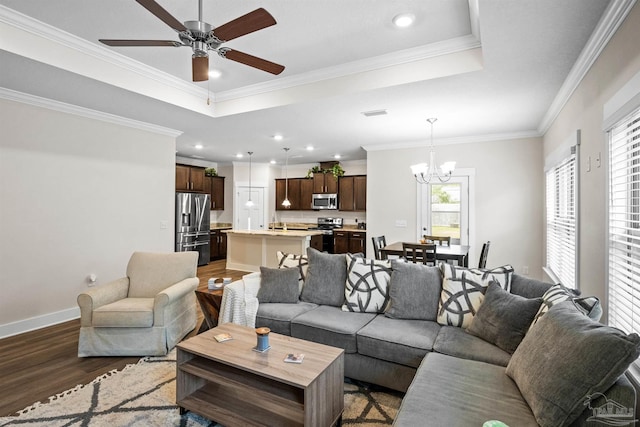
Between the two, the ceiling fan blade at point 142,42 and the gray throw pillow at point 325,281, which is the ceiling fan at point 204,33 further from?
the gray throw pillow at point 325,281

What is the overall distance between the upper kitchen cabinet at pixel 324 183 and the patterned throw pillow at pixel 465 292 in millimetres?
5829

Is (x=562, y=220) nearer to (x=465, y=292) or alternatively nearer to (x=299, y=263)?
(x=465, y=292)

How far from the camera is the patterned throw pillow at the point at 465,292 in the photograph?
2.54 meters

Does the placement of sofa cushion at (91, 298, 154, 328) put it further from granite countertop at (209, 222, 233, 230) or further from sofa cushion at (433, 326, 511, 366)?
granite countertop at (209, 222, 233, 230)

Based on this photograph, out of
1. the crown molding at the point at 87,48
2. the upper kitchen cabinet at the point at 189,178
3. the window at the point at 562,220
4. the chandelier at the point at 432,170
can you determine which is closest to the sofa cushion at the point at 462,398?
the window at the point at 562,220

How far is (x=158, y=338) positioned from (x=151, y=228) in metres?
2.45

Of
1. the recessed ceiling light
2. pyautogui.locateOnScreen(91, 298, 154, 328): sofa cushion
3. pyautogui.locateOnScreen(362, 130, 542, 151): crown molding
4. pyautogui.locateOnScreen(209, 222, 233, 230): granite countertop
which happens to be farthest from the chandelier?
pyautogui.locateOnScreen(209, 222, 233, 230): granite countertop

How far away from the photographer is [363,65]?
3391mm

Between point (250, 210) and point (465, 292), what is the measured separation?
7.16 meters

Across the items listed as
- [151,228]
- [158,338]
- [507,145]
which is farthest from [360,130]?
[158,338]

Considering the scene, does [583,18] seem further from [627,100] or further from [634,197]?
[634,197]

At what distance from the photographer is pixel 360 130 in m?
5.24

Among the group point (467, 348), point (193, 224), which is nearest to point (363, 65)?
point (467, 348)

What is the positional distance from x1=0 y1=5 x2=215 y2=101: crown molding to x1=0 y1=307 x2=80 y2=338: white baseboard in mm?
2982
